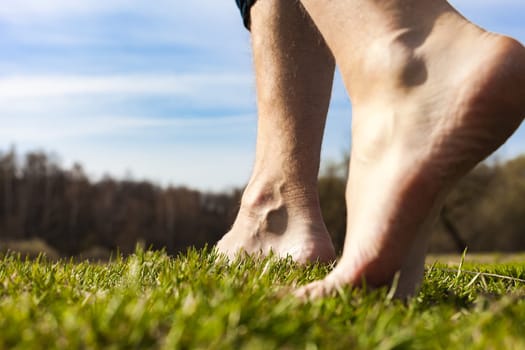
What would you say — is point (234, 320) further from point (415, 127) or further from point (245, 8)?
point (245, 8)

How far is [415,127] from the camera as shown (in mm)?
1592

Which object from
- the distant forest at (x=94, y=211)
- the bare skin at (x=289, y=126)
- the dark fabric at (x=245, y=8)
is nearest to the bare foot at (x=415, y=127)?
the bare skin at (x=289, y=126)

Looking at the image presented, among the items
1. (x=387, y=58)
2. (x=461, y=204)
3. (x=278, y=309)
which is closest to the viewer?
(x=278, y=309)

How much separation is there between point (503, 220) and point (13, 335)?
2487 centimetres

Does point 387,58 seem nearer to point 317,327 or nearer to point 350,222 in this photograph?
point 350,222

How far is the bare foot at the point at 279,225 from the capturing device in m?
2.46

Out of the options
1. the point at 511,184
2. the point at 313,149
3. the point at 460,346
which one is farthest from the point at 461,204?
the point at 460,346

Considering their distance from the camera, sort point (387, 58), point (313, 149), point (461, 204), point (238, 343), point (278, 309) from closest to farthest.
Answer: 1. point (238, 343)
2. point (278, 309)
3. point (387, 58)
4. point (313, 149)
5. point (461, 204)

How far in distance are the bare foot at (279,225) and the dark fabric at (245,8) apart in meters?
0.68

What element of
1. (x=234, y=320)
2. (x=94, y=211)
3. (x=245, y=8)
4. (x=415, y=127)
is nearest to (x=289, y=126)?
(x=245, y=8)

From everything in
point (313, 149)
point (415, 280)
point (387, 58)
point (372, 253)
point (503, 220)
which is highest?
point (387, 58)

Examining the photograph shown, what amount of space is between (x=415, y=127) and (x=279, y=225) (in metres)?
1.07

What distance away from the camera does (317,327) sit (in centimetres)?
110

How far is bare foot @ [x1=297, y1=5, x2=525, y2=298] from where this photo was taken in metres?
1.53
